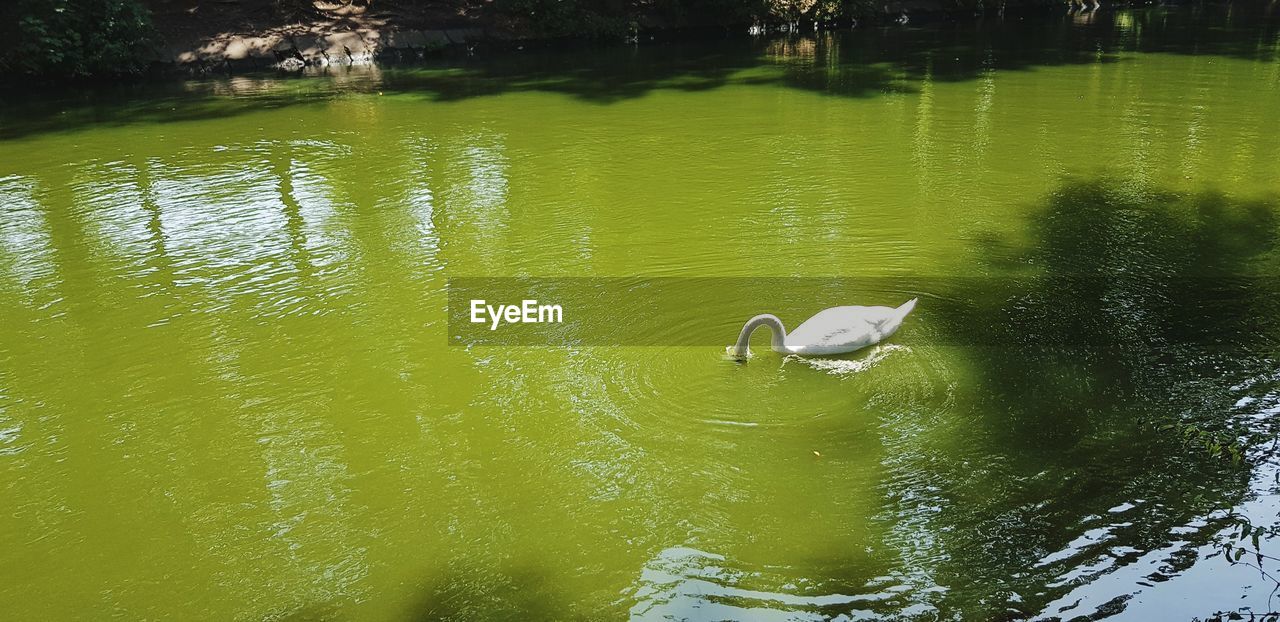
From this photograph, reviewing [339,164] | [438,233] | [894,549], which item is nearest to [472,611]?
[894,549]

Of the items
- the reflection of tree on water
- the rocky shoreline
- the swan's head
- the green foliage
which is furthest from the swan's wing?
the rocky shoreline

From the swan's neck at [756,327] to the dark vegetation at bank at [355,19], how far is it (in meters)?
13.4

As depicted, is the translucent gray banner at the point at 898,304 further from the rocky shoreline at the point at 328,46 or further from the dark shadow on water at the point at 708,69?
the rocky shoreline at the point at 328,46

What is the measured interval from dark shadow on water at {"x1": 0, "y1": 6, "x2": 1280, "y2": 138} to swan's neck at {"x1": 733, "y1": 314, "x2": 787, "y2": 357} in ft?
25.5

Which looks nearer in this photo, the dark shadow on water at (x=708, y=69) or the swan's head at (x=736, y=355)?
the swan's head at (x=736, y=355)

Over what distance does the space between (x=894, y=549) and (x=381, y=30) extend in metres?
16.1

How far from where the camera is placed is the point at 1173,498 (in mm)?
3352

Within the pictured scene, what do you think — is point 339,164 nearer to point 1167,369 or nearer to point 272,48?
point 1167,369

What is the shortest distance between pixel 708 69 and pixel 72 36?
9.35 metres

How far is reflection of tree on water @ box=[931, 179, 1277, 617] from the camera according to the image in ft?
10.3

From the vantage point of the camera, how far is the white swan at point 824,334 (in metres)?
4.36

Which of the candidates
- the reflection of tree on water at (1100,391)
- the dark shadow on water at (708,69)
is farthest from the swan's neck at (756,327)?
the dark shadow on water at (708,69)

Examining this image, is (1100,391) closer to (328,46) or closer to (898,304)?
(898,304)

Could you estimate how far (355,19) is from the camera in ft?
57.6
